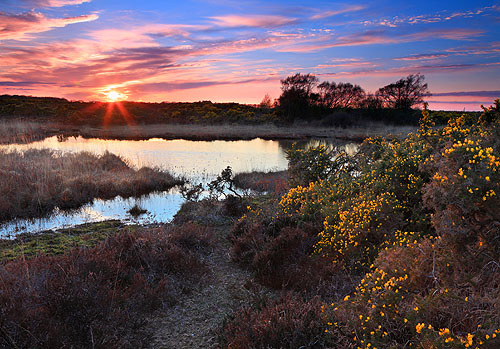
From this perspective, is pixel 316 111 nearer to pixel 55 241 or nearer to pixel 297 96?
pixel 297 96

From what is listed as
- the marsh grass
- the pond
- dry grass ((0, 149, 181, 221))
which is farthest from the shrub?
the marsh grass

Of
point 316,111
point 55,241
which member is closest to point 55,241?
point 55,241

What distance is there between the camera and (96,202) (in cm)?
1405

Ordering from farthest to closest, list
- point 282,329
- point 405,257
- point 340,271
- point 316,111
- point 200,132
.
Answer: point 316,111 < point 200,132 < point 340,271 < point 405,257 < point 282,329

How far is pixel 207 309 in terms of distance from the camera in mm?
5715

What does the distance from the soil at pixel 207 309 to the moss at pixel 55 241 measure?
9.77 ft

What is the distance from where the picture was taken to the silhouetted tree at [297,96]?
53.5m

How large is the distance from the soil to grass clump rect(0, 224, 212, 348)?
0.78 ft

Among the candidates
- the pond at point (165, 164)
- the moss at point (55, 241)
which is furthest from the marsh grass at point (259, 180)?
the moss at point (55, 241)

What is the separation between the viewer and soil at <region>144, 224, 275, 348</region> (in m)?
4.82

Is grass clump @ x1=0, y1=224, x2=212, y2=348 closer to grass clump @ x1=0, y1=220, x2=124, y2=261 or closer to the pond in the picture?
grass clump @ x1=0, y1=220, x2=124, y2=261

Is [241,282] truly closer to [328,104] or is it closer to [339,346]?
[339,346]

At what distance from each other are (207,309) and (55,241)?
5.47 m

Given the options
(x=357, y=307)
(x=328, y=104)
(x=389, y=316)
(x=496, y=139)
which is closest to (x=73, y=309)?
(x=357, y=307)
